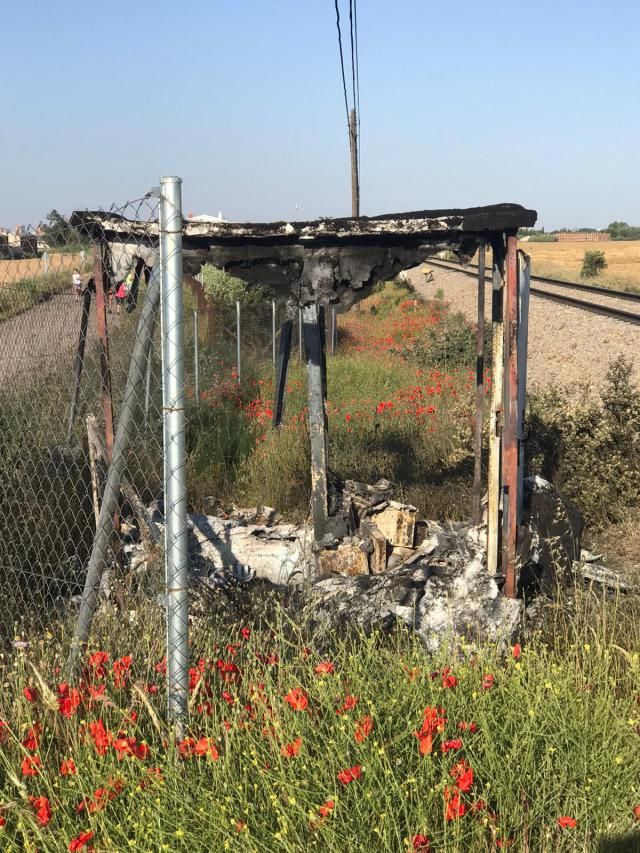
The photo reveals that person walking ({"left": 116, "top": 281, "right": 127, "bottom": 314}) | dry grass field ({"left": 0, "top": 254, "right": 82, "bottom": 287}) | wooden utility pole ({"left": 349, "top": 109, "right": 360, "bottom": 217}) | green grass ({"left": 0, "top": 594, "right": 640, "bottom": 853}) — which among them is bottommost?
green grass ({"left": 0, "top": 594, "right": 640, "bottom": 853})

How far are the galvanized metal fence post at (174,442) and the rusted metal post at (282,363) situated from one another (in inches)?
136

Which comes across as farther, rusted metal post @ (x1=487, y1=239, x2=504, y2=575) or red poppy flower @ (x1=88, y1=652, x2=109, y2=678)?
rusted metal post @ (x1=487, y1=239, x2=504, y2=575)

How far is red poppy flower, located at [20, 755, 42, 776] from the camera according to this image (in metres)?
2.90

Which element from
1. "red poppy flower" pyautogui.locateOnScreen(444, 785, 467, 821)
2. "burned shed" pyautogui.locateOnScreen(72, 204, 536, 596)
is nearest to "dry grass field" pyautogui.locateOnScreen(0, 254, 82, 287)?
"burned shed" pyautogui.locateOnScreen(72, 204, 536, 596)

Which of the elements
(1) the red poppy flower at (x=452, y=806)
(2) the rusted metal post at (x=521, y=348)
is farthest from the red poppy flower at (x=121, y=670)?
(2) the rusted metal post at (x=521, y=348)

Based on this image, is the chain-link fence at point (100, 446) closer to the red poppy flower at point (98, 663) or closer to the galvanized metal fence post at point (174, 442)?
the galvanized metal fence post at point (174, 442)

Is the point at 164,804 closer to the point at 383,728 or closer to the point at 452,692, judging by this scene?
the point at 383,728

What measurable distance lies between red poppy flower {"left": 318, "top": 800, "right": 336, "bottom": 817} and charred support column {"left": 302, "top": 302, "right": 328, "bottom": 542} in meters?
3.62

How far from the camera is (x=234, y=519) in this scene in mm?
7656

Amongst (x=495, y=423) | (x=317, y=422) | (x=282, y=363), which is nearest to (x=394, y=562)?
(x=317, y=422)

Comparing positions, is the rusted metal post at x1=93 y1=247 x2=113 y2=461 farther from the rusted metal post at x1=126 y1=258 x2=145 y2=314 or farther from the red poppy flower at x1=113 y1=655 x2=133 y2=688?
the red poppy flower at x1=113 y1=655 x2=133 y2=688

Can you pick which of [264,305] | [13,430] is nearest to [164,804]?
[13,430]

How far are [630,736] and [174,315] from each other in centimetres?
242

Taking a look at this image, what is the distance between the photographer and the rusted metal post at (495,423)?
560 centimetres
